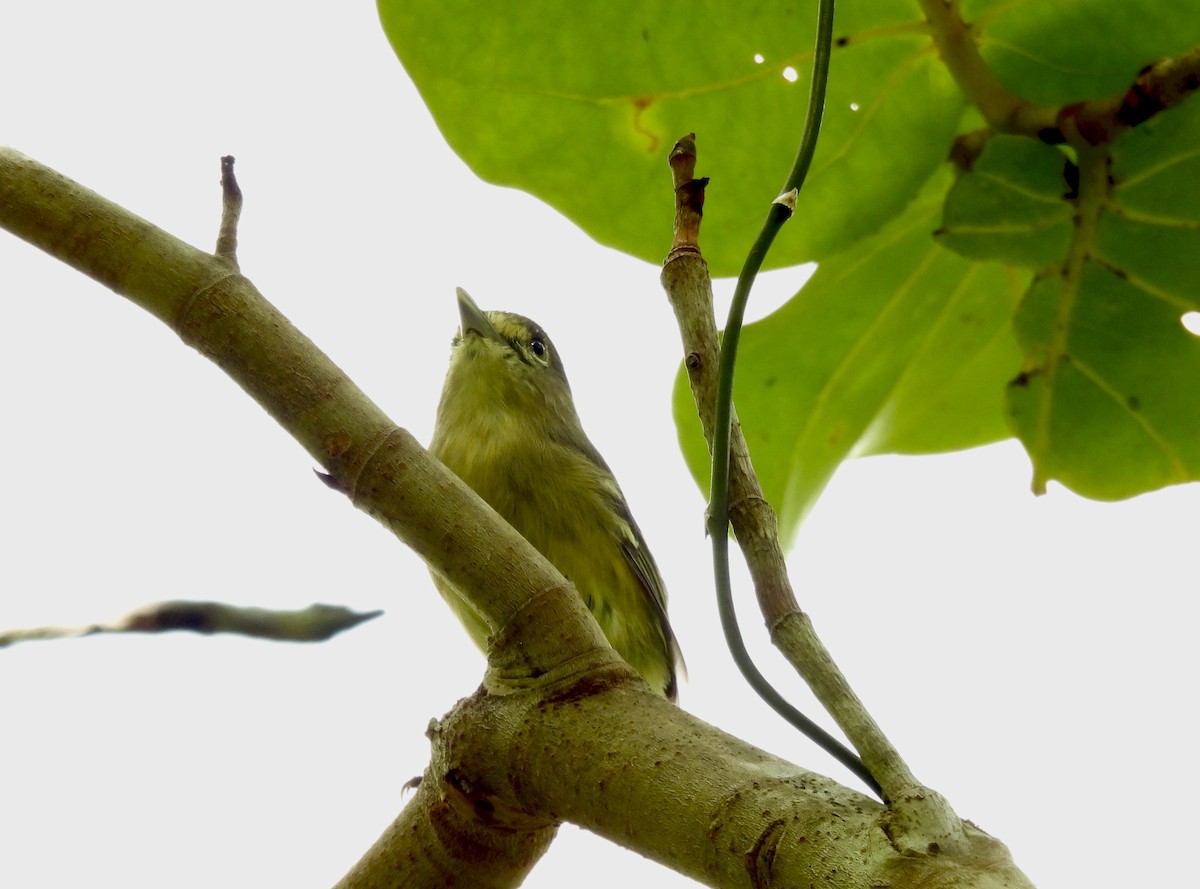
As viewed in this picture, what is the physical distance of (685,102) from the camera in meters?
1.59

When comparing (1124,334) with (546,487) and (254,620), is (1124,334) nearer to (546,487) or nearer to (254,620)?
(254,620)

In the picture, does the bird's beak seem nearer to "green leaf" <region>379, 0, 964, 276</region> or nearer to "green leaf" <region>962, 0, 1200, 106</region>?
"green leaf" <region>379, 0, 964, 276</region>

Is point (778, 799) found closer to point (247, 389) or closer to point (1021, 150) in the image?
point (247, 389)

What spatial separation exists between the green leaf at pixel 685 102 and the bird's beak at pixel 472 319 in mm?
1324

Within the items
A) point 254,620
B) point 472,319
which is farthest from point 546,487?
point 254,620

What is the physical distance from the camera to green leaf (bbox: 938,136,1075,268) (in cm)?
143

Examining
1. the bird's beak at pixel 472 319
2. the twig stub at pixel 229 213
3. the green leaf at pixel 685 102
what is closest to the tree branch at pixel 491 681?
the twig stub at pixel 229 213

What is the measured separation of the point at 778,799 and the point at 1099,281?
93 cm

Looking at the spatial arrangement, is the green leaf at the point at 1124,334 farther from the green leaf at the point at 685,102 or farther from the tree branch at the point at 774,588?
the tree branch at the point at 774,588

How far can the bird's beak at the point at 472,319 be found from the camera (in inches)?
117

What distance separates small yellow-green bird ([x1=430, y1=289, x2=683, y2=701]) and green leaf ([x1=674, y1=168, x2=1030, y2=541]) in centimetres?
68

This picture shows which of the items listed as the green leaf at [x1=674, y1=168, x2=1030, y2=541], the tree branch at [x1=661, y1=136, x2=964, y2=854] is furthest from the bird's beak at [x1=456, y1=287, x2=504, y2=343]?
the tree branch at [x1=661, y1=136, x2=964, y2=854]

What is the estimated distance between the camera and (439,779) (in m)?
1.19

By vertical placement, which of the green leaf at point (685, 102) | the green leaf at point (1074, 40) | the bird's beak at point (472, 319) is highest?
the bird's beak at point (472, 319)
